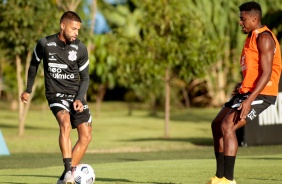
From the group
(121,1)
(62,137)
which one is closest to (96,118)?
(121,1)

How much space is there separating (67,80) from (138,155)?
10743 millimetres

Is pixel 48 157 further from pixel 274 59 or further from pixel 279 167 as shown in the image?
pixel 274 59

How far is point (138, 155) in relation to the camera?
74.7 ft

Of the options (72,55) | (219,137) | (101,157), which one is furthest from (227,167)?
(101,157)

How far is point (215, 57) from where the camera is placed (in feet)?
99.9

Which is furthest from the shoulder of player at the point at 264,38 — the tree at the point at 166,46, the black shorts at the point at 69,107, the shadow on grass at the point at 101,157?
the tree at the point at 166,46

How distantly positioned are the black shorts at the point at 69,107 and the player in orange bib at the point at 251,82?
7.04 ft

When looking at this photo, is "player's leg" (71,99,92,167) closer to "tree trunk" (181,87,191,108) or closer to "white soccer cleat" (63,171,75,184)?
"white soccer cleat" (63,171,75,184)

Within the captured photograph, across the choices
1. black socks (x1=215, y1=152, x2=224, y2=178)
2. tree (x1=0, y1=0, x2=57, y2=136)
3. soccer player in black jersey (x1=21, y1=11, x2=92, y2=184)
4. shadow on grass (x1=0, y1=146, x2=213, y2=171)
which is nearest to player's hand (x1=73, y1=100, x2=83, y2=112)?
soccer player in black jersey (x1=21, y1=11, x2=92, y2=184)

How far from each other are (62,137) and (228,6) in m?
39.8

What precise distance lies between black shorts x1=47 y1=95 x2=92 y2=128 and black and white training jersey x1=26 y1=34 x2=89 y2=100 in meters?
0.06

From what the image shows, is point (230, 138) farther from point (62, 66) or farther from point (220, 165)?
point (62, 66)

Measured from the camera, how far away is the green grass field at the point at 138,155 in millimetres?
13562

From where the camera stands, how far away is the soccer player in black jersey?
1206 centimetres
